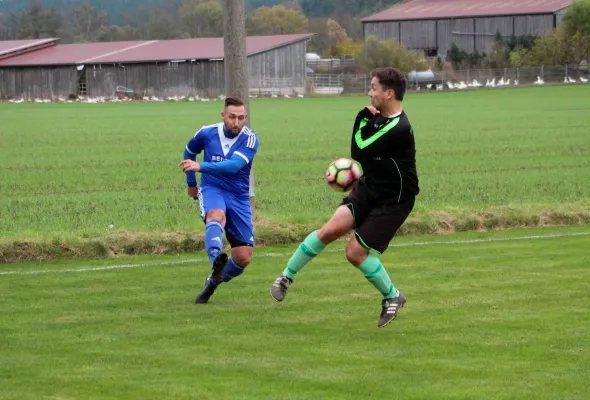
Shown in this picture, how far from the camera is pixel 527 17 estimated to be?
115062mm

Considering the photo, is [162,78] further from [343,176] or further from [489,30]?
[343,176]

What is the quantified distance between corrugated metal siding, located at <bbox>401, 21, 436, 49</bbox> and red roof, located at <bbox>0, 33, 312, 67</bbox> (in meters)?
25.0

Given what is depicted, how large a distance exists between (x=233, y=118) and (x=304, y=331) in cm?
247

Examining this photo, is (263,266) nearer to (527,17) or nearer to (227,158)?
(227,158)

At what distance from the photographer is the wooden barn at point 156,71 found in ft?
300

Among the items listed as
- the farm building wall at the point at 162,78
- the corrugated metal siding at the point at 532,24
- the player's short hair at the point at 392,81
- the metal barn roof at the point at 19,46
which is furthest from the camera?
the corrugated metal siding at the point at 532,24

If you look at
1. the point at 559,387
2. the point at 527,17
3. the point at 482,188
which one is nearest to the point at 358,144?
the point at 559,387

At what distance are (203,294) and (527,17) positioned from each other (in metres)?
109

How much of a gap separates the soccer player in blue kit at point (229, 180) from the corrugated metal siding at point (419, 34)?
109668 millimetres

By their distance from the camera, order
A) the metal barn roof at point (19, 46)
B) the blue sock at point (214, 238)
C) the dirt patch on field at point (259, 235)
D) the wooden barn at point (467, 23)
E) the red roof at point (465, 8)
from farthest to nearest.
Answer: the red roof at point (465, 8)
the wooden barn at point (467, 23)
the metal barn roof at point (19, 46)
the dirt patch on field at point (259, 235)
the blue sock at point (214, 238)

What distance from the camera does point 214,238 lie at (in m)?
10.5

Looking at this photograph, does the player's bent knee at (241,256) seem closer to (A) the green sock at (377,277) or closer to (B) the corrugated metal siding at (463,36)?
(A) the green sock at (377,277)

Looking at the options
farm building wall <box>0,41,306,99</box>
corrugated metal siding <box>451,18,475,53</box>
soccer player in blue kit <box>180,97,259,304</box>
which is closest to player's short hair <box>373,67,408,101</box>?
soccer player in blue kit <box>180,97,259,304</box>

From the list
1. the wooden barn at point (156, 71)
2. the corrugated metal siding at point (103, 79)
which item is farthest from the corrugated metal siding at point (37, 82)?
the corrugated metal siding at point (103, 79)
